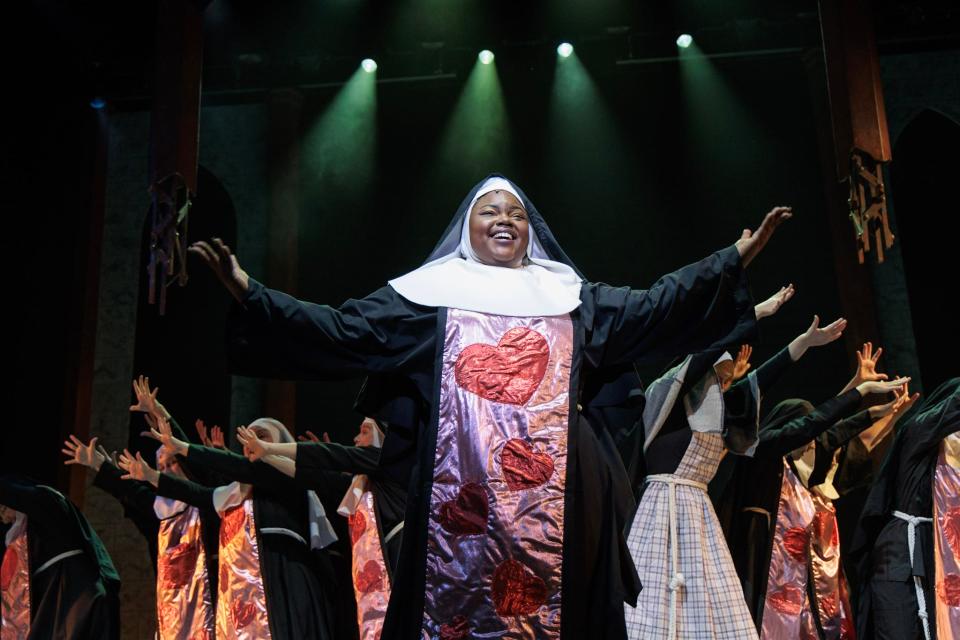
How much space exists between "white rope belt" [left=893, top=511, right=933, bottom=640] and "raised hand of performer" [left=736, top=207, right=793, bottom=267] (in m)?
2.09

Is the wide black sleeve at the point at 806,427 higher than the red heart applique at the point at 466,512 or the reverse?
higher

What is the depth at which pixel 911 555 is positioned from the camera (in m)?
4.05

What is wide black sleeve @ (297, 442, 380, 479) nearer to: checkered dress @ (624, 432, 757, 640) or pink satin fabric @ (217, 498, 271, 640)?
pink satin fabric @ (217, 498, 271, 640)

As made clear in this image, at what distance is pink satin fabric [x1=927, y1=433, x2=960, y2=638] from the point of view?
3873mm

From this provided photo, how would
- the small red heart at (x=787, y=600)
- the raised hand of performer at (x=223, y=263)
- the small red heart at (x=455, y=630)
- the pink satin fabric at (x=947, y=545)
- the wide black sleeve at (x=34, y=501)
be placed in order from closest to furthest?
the small red heart at (x=455, y=630), the raised hand of performer at (x=223, y=263), the pink satin fabric at (x=947, y=545), the small red heart at (x=787, y=600), the wide black sleeve at (x=34, y=501)

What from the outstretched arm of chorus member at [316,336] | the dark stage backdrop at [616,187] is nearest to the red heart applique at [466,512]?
the outstretched arm of chorus member at [316,336]

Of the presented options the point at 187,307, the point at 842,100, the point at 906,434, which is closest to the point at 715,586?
the point at 906,434

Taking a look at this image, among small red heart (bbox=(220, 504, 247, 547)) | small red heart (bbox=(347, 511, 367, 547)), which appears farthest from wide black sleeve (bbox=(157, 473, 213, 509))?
small red heart (bbox=(347, 511, 367, 547))

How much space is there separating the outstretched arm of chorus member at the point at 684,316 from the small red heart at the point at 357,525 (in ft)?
8.18

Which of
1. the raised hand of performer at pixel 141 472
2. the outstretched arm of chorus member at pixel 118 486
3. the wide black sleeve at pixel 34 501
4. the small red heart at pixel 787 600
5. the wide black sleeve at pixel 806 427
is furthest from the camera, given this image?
the outstretched arm of chorus member at pixel 118 486

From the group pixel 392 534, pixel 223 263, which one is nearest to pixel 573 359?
pixel 223 263

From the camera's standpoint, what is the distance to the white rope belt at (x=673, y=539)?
11.0 ft

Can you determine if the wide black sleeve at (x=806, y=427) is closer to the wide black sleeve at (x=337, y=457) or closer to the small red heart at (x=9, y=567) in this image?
the wide black sleeve at (x=337, y=457)

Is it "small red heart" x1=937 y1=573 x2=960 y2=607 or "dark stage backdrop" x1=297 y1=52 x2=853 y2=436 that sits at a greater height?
"dark stage backdrop" x1=297 y1=52 x2=853 y2=436
